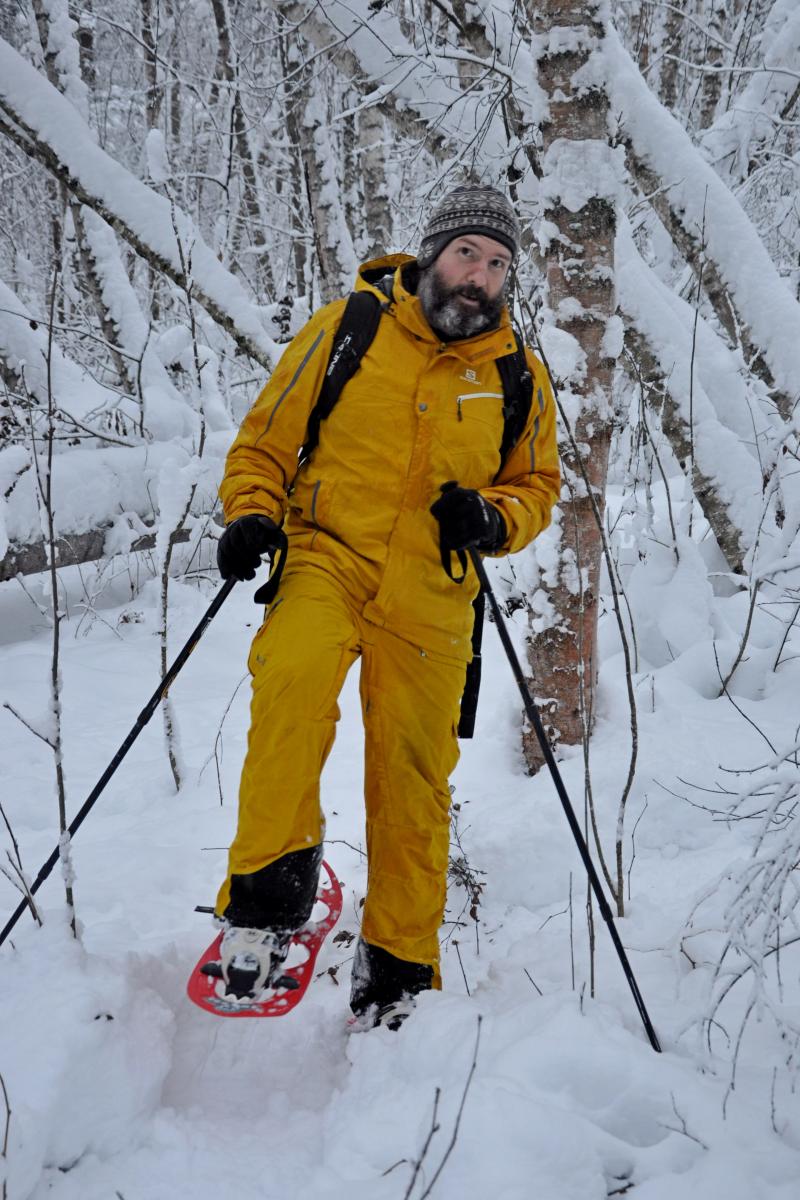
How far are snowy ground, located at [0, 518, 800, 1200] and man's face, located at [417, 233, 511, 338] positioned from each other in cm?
159

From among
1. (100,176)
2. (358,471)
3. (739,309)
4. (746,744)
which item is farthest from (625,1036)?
(100,176)

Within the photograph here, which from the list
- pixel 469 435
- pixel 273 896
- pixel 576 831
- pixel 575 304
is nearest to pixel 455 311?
pixel 469 435

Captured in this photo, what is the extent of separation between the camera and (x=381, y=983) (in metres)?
2.09

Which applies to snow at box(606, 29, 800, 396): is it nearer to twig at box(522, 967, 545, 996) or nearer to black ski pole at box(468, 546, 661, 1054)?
black ski pole at box(468, 546, 661, 1054)

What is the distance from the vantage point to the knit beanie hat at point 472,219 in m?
2.29

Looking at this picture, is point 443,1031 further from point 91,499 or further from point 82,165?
point 82,165

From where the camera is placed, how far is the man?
1996 millimetres

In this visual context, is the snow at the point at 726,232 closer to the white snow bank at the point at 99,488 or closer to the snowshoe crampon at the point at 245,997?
the white snow bank at the point at 99,488

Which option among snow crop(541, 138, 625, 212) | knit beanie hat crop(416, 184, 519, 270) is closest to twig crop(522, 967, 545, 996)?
knit beanie hat crop(416, 184, 519, 270)

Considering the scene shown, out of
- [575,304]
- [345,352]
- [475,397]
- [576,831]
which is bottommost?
[576,831]

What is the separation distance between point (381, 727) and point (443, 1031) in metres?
0.76

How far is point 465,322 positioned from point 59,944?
2062mm

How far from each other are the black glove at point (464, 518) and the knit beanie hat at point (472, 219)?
2.78 feet

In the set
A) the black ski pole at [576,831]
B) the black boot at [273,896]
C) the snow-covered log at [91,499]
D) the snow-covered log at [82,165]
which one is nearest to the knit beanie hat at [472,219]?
the black ski pole at [576,831]
